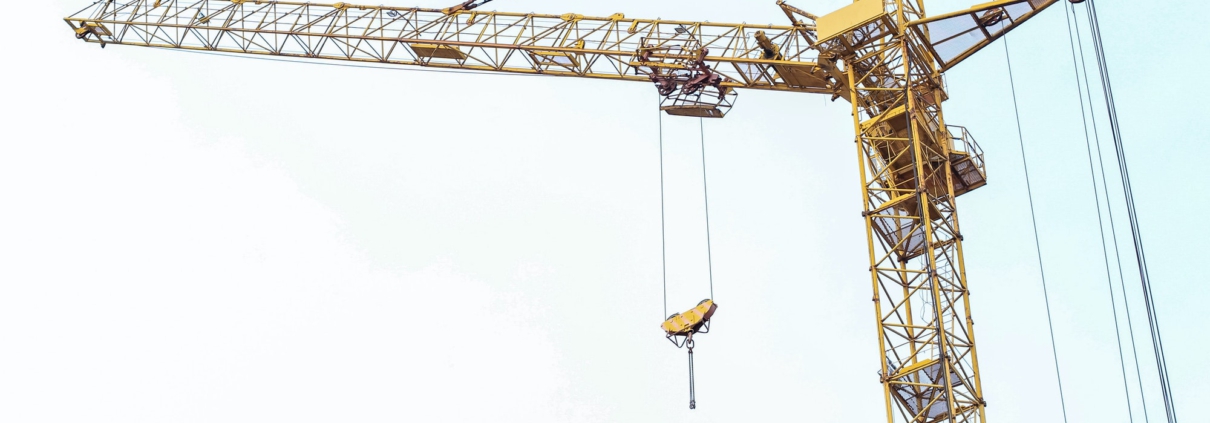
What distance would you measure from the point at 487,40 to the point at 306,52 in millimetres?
7195

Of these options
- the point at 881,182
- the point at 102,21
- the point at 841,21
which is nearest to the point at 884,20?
the point at 841,21

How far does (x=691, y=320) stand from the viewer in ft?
153

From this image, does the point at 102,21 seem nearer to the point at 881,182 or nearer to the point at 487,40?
the point at 487,40

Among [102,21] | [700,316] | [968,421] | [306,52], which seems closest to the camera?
[968,421]

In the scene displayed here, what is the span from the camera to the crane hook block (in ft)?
153

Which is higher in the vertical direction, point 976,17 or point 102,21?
point 102,21

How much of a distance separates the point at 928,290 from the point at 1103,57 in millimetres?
9798

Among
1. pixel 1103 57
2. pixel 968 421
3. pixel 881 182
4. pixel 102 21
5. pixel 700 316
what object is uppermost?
pixel 102 21

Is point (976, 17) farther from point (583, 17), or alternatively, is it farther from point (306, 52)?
point (306, 52)

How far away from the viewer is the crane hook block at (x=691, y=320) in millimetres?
46531

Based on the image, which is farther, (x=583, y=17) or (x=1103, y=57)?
(x=583, y=17)

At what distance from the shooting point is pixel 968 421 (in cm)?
4334

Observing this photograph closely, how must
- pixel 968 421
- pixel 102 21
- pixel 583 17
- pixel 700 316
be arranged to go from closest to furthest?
1. pixel 968 421
2. pixel 700 316
3. pixel 583 17
4. pixel 102 21

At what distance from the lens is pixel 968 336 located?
4438cm
